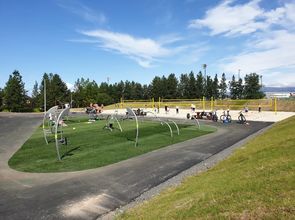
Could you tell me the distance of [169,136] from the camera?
25.1 meters

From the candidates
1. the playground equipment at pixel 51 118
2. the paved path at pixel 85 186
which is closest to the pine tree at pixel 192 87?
the playground equipment at pixel 51 118

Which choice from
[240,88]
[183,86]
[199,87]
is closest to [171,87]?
[183,86]

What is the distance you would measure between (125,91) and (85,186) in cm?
10439

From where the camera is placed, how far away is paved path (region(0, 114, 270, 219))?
9.38m

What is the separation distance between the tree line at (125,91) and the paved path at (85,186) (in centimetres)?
7668

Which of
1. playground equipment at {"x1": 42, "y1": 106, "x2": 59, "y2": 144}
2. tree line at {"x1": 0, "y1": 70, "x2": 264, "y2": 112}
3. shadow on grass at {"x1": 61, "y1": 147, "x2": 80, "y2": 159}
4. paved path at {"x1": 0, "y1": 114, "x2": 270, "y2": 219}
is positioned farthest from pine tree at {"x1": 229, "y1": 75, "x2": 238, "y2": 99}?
shadow on grass at {"x1": 61, "y1": 147, "x2": 80, "y2": 159}

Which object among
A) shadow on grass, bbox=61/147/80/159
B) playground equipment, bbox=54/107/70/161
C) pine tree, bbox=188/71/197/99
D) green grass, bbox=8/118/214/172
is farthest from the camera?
pine tree, bbox=188/71/197/99

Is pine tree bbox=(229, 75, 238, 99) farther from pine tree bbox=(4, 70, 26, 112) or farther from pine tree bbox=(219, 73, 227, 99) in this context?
pine tree bbox=(4, 70, 26, 112)

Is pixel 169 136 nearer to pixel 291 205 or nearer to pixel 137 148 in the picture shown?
pixel 137 148

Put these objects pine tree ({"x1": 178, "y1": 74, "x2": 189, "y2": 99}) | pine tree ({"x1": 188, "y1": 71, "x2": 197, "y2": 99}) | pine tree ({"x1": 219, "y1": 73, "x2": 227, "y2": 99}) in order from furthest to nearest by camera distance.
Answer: pine tree ({"x1": 219, "y1": 73, "x2": 227, "y2": 99}) < pine tree ({"x1": 178, "y1": 74, "x2": 189, "y2": 99}) < pine tree ({"x1": 188, "y1": 71, "x2": 197, "y2": 99})

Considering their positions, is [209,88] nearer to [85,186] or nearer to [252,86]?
[252,86]

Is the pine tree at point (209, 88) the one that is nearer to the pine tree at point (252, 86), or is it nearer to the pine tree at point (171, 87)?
the pine tree at point (171, 87)

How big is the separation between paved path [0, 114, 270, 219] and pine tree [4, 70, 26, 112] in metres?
75.1

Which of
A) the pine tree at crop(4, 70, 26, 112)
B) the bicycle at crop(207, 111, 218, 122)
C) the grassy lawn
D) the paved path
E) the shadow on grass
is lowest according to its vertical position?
the paved path
